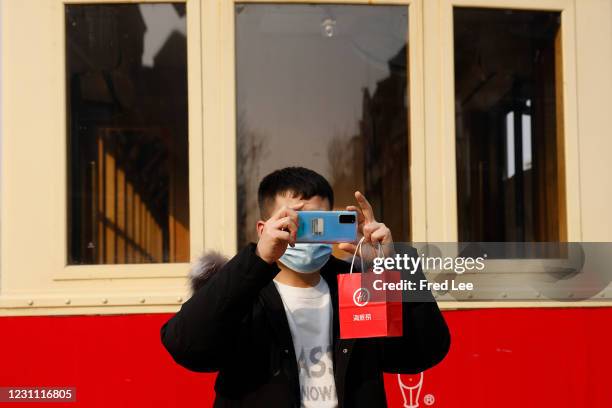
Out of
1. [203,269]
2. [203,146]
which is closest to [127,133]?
[203,146]

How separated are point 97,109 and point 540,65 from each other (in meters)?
1.61

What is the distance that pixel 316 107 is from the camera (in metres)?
3.00

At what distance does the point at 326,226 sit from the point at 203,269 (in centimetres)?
38

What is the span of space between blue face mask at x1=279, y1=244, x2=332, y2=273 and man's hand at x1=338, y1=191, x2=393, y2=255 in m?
0.10

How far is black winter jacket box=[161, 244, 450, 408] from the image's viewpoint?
1.43 metres

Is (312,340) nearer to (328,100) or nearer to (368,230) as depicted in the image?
(368,230)

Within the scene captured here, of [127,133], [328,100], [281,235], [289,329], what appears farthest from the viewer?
[328,100]

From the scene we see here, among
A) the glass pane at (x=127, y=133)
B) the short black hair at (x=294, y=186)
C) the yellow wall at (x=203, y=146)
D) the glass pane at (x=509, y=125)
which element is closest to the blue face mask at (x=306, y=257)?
the short black hair at (x=294, y=186)

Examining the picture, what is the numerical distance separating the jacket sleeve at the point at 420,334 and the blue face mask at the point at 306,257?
0.62 ft

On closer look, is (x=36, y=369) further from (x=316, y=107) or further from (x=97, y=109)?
(x=316, y=107)

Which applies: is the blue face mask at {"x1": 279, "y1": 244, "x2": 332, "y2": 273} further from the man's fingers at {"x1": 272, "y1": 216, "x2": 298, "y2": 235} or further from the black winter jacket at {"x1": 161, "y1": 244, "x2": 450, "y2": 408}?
the man's fingers at {"x1": 272, "y1": 216, "x2": 298, "y2": 235}

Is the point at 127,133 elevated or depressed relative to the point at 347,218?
elevated

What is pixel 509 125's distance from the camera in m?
2.71

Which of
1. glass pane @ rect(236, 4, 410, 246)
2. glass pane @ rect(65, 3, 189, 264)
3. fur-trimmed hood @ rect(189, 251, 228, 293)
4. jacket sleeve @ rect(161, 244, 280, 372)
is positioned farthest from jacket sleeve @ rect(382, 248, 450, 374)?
glass pane @ rect(65, 3, 189, 264)
